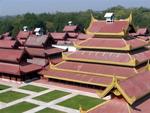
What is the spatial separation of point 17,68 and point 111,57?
1486 cm

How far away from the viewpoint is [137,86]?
1939 centimetres

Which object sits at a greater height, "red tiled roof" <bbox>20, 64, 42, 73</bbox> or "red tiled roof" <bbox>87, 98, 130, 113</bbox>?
"red tiled roof" <bbox>87, 98, 130, 113</bbox>

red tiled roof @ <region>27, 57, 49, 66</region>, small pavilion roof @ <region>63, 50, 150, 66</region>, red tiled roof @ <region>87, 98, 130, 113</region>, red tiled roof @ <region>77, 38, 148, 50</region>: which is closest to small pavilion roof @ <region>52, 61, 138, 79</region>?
small pavilion roof @ <region>63, 50, 150, 66</region>

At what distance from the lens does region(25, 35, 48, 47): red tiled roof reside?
1969 inches

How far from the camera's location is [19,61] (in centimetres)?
4478

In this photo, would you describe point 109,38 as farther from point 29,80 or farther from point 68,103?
point 29,80

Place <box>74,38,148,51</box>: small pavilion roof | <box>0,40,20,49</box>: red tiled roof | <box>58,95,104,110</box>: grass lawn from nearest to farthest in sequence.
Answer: <box>58,95,104,110</box>: grass lawn → <box>74,38,148,51</box>: small pavilion roof → <box>0,40,20,49</box>: red tiled roof

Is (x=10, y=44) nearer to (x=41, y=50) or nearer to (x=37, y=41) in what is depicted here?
→ (x=37, y=41)

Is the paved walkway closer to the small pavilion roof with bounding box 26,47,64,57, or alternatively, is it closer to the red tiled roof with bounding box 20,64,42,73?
the red tiled roof with bounding box 20,64,42,73

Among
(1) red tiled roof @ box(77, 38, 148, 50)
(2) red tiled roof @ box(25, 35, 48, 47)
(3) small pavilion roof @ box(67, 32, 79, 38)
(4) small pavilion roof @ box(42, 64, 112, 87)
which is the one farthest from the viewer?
(3) small pavilion roof @ box(67, 32, 79, 38)

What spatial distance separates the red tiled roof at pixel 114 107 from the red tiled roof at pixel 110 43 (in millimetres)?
19415

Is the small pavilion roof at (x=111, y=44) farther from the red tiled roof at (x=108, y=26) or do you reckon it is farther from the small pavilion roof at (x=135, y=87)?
the small pavilion roof at (x=135, y=87)

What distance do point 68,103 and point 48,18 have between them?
98.4 metres

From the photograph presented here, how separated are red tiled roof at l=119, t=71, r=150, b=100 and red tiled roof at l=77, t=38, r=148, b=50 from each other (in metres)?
16.8
